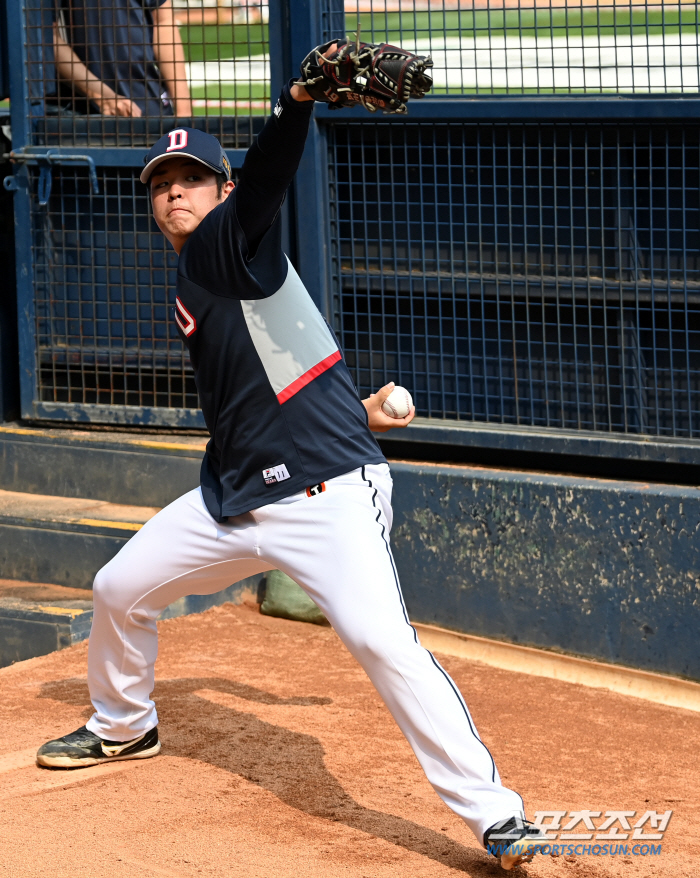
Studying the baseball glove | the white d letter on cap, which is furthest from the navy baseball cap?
the baseball glove

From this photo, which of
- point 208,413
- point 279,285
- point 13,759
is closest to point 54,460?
point 13,759

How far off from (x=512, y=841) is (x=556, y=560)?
226 cm

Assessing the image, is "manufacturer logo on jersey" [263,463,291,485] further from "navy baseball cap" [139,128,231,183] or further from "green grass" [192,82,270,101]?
"green grass" [192,82,270,101]

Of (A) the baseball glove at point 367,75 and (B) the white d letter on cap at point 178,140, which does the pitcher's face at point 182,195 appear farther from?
(A) the baseball glove at point 367,75

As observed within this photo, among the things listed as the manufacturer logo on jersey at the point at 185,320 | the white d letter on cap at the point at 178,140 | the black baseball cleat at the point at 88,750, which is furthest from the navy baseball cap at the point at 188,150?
the black baseball cleat at the point at 88,750

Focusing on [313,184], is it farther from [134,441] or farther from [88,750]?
[88,750]

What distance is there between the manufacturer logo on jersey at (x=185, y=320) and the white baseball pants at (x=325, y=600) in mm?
580

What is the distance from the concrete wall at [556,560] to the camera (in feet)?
16.1

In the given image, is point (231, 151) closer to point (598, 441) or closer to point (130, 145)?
point (130, 145)

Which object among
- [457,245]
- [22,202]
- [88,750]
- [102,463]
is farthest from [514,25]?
[88,750]

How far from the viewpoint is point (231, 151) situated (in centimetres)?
603

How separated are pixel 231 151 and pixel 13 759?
11.0 feet

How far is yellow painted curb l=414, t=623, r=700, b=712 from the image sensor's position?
192 inches

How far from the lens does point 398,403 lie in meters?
3.69
